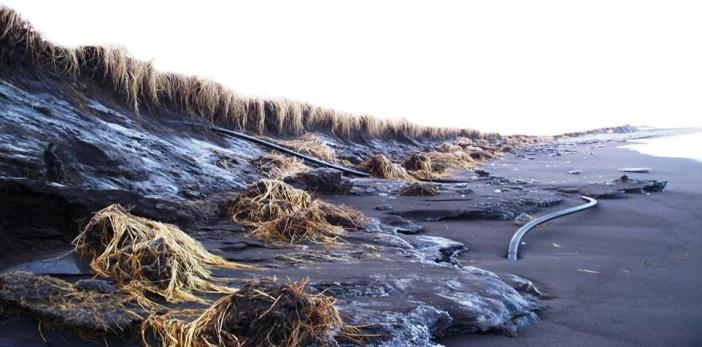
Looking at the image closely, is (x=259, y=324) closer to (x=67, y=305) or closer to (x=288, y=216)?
(x=67, y=305)


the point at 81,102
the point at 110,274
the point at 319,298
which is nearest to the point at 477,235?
the point at 319,298

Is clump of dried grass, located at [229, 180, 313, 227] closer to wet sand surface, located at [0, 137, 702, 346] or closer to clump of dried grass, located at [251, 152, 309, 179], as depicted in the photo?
wet sand surface, located at [0, 137, 702, 346]

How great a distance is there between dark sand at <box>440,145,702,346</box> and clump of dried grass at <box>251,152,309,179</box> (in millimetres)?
2248

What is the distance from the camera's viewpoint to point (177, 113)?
7.33 meters

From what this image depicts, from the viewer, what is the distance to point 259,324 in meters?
2.01

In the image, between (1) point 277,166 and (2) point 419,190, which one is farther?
(1) point 277,166

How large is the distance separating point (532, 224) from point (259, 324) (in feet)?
11.2

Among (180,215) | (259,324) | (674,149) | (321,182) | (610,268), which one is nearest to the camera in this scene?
(259,324)

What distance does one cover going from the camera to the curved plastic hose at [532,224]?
13.0 ft

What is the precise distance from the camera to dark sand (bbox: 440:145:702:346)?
244cm

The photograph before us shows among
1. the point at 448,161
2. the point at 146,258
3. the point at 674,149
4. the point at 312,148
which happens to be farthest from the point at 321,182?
the point at 674,149

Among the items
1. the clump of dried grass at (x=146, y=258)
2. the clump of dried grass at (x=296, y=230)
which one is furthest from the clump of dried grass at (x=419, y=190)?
the clump of dried grass at (x=146, y=258)

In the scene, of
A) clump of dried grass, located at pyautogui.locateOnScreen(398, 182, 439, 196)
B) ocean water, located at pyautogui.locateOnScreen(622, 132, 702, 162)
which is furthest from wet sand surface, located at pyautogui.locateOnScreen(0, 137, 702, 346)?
ocean water, located at pyautogui.locateOnScreen(622, 132, 702, 162)

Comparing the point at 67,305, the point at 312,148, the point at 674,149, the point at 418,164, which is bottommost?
the point at 67,305
